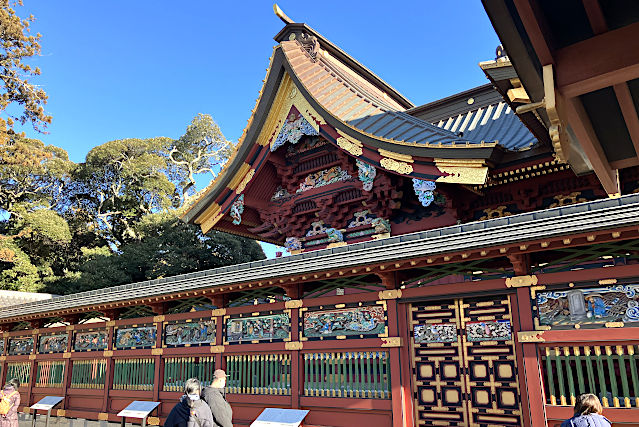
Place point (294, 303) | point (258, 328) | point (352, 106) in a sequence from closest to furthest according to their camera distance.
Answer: point (294, 303) → point (258, 328) → point (352, 106)

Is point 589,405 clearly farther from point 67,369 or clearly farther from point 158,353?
point 67,369

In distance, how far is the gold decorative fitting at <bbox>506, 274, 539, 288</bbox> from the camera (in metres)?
6.74

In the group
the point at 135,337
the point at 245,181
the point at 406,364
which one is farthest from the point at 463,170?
the point at 135,337

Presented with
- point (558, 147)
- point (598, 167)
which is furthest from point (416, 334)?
point (558, 147)

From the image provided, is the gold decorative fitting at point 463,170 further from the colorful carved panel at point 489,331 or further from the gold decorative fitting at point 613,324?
the gold decorative fitting at point 613,324

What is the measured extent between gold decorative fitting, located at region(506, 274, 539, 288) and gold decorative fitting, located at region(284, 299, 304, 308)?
361cm

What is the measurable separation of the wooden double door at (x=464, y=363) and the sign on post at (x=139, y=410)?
5533 mm

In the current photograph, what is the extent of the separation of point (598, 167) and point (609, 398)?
351cm

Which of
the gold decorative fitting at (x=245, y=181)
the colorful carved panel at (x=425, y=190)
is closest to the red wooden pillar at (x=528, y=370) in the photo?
the colorful carved panel at (x=425, y=190)

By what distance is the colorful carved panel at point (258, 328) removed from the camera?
9.07 metres

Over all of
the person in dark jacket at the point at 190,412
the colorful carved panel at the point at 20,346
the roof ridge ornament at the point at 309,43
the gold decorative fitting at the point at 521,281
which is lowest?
the person in dark jacket at the point at 190,412

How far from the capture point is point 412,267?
24.6 feet

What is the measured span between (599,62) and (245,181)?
33.7ft

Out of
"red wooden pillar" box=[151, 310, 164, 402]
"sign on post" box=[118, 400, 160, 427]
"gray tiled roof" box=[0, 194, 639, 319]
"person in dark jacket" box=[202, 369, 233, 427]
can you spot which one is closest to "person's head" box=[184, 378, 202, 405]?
"person in dark jacket" box=[202, 369, 233, 427]
